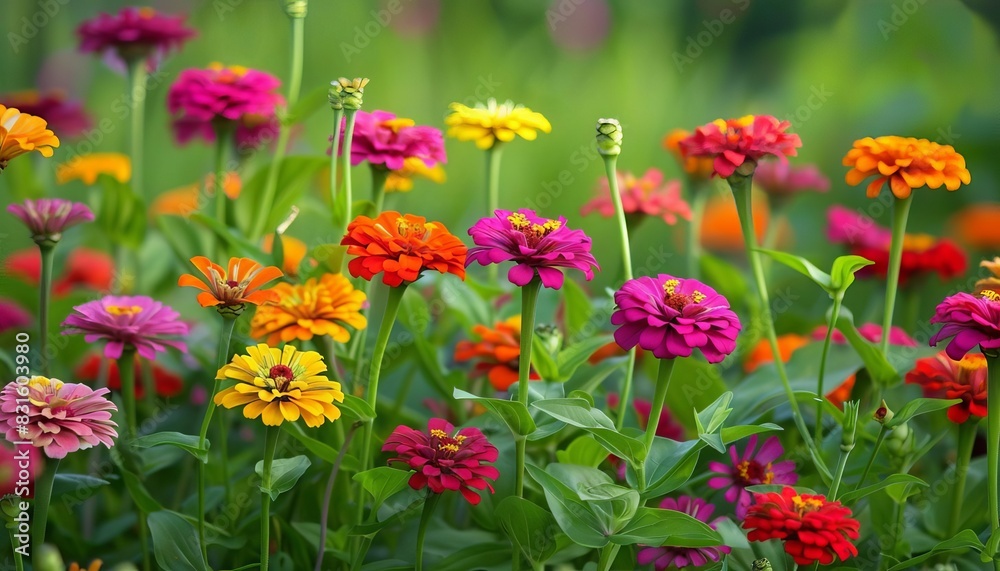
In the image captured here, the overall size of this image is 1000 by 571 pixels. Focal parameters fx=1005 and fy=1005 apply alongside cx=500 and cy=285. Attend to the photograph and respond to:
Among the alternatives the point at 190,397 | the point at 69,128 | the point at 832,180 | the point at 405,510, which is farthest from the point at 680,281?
the point at 832,180

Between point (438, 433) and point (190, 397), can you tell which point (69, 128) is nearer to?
point (190, 397)

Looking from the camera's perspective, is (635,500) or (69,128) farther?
(69,128)

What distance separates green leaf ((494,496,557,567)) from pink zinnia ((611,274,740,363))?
0.13 meters

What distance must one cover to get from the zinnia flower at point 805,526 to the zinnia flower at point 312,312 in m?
0.29

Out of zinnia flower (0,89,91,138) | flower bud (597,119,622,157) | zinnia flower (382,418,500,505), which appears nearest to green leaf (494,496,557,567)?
zinnia flower (382,418,500,505)

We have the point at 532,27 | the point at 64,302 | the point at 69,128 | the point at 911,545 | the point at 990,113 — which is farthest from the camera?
the point at 532,27

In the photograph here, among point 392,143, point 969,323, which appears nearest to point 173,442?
point 392,143

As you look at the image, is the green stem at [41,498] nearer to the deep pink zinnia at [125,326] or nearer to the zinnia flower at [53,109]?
the deep pink zinnia at [125,326]

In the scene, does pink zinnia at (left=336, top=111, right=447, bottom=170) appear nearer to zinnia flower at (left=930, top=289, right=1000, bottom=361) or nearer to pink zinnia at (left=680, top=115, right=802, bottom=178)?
pink zinnia at (left=680, top=115, right=802, bottom=178)

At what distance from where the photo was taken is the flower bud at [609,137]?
0.68 m

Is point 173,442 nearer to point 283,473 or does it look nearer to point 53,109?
point 283,473

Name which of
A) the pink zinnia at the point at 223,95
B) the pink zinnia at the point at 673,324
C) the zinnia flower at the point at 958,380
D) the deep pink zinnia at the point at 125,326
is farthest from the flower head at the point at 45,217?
the zinnia flower at the point at 958,380

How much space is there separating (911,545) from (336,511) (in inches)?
16.8

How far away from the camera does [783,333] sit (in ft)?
3.37
